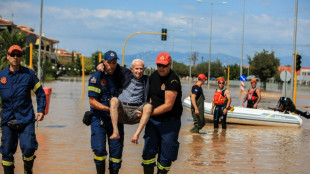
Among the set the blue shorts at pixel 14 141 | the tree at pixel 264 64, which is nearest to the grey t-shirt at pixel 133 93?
the blue shorts at pixel 14 141

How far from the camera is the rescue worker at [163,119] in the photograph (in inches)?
229

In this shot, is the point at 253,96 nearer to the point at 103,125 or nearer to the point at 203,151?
the point at 203,151

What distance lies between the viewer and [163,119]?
5.92 m

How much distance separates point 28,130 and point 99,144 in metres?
0.91

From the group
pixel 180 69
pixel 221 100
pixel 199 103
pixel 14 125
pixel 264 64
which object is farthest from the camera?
pixel 180 69

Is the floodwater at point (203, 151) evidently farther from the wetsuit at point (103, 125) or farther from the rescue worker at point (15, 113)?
the wetsuit at point (103, 125)

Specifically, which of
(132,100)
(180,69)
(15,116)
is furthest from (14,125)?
(180,69)

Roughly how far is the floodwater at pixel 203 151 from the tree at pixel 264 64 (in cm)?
6299

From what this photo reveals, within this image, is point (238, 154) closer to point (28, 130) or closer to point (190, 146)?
point (190, 146)

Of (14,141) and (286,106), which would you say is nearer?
(14,141)

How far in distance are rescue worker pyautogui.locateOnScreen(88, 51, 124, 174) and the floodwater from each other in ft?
4.40

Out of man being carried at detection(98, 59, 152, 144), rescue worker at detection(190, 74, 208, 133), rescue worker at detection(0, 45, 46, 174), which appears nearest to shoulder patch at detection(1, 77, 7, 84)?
rescue worker at detection(0, 45, 46, 174)

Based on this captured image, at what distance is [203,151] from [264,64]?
226ft

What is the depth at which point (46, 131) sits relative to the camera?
12.1 meters
